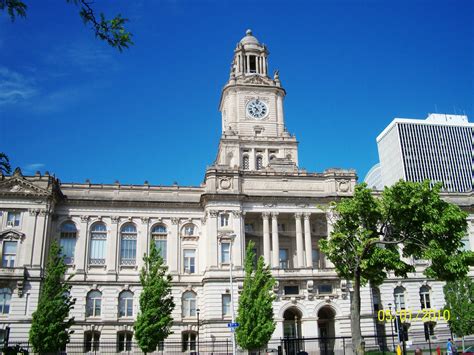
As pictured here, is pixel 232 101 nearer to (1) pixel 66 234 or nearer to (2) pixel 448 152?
(1) pixel 66 234

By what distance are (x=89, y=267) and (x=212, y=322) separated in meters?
14.6

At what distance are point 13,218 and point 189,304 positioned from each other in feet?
67.6

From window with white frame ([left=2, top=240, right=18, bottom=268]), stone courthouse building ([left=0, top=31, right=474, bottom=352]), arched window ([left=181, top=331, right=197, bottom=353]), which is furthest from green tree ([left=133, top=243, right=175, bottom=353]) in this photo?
window with white frame ([left=2, top=240, right=18, bottom=268])

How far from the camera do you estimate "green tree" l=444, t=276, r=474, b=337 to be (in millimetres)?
50344

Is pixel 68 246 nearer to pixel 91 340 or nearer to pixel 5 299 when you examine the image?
pixel 5 299

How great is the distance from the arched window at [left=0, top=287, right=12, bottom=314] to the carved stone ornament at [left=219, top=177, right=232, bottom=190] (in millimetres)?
23978

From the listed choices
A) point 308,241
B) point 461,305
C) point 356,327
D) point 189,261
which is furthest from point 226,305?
point 461,305

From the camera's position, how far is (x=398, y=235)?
1494 inches

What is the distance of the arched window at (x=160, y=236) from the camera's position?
2245 inches

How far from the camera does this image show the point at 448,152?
148250mm

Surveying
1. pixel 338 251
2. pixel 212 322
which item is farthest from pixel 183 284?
pixel 338 251

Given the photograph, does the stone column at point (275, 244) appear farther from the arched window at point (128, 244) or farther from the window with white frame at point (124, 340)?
the window with white frame at point (124, 340)

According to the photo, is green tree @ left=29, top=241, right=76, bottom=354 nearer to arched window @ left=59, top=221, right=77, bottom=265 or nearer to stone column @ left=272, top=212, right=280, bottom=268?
arched window @ left=59, top=221, right=77, bottom=265

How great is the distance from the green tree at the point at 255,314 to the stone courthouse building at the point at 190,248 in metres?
9.90
